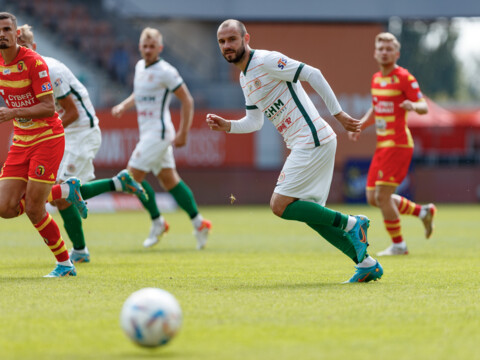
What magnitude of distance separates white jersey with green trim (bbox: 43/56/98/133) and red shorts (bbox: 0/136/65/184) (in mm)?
1337

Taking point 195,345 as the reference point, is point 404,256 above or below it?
below

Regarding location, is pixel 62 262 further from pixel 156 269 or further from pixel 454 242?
pixel 454 242

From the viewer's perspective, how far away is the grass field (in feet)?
15.8

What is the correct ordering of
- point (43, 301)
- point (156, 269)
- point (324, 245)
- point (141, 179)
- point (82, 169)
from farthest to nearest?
point (324, 245) < point (141, 179) < point (82, 169) < point (156, 269) < point (43, 301)

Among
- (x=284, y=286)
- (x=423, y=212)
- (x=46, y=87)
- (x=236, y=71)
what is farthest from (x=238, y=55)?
(x=236, y=71)

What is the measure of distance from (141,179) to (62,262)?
352 centimetres

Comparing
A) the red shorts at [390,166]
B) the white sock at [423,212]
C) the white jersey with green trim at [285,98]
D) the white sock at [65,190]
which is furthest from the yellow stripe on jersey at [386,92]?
the white sock at [65,190]

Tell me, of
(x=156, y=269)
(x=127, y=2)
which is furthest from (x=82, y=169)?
(x=127, y=2)

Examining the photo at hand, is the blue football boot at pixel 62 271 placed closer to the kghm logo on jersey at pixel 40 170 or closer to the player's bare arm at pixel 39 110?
the kghm logo on jersey at pixel 40 170

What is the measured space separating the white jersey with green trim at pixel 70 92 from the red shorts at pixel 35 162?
134 cm

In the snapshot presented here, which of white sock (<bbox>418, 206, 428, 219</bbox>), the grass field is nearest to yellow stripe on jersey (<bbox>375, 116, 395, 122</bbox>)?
white sock (<bbox>418, 206, 428, 219</bbox>)

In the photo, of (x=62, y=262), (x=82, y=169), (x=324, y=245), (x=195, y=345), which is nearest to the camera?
(x=195, y=345)

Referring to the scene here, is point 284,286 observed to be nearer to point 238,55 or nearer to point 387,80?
point 238,55

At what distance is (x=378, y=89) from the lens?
10875mm
